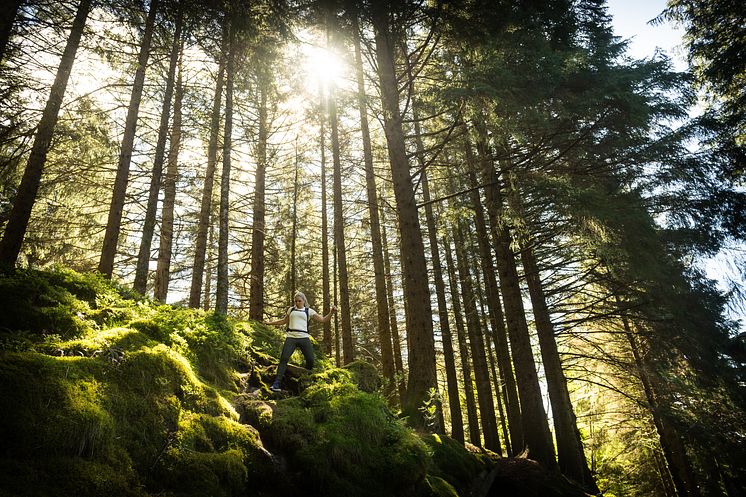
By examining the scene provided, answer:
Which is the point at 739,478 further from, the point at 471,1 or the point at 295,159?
the point at 295,159

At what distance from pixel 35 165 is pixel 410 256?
8.84 metres

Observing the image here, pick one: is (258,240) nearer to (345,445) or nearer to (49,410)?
(345,445)

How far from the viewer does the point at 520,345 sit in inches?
443

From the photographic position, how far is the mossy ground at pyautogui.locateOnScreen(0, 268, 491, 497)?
2504mm

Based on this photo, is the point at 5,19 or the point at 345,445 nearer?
the point at 345,445

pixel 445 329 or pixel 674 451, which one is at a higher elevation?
pixel 445 329

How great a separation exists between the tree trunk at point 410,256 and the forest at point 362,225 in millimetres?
52

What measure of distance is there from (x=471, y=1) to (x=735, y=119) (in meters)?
10.7

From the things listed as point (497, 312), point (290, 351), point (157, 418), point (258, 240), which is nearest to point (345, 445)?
point (157, 418)

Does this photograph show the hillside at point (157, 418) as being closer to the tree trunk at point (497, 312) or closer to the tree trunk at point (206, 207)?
the tree trunk at point (206, 207)

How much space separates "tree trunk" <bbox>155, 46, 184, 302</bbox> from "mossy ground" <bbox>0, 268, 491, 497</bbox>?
24.8 ft

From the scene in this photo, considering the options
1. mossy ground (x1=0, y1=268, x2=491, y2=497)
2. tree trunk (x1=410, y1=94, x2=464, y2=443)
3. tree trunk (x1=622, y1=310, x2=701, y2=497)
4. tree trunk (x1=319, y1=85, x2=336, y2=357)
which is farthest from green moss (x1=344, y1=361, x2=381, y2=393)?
tree trunk (x1=622, y1=310, x2=701, y2=497)

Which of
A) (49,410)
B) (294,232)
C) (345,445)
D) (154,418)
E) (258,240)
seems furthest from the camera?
(294,232)

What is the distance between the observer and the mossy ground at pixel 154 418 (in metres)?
2.50
